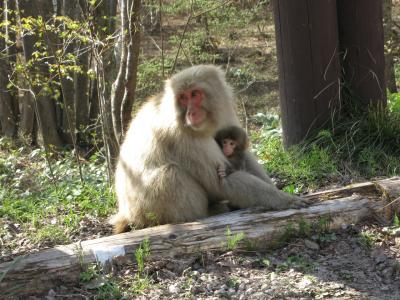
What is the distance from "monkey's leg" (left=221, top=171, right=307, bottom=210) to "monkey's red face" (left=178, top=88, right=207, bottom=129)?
546 mm

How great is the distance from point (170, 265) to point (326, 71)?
3117mm

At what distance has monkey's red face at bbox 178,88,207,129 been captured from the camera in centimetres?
475

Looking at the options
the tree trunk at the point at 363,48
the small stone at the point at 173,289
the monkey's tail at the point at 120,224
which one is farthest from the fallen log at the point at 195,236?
the tree trunk at the point at 363,48

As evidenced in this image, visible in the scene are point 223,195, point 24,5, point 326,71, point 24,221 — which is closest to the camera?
point 223,195

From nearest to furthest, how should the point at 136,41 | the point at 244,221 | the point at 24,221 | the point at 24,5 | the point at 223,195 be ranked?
the point at 244,221
the point at 223,195
the point at 24,221
the point at 136,41
the point at 24,5

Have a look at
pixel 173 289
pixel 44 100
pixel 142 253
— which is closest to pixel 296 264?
pixel 173 289

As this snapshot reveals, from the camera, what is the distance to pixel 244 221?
4668 mm

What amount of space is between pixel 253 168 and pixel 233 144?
0.98ft

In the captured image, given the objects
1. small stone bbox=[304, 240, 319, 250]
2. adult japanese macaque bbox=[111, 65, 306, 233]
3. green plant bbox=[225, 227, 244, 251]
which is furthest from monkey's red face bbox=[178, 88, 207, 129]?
small stone bbox=[304, 240, 319, 250]

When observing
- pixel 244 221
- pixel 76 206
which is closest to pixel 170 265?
pixel 244 221

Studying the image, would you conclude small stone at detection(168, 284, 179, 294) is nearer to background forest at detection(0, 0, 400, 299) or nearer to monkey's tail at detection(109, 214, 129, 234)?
background forest at detection(0, 0, 400, 299)

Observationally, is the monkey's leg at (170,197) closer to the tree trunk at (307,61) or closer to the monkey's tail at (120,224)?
the monkey's tail at (120,224)

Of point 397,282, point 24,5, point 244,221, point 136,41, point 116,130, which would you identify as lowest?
point 397,282

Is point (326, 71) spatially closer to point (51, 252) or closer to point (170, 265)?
point (170, 265)
